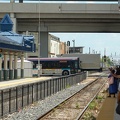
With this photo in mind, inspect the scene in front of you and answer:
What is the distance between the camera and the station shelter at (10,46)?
135 ft

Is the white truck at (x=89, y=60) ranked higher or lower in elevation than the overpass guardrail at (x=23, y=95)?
higher

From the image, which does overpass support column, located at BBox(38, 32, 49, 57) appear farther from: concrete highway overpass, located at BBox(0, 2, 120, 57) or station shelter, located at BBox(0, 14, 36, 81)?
station shelter, located at BBox(0, 14, 36, 81)

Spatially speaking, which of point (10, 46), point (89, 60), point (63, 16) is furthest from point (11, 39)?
point (89, 60)

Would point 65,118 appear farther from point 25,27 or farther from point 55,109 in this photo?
point 25,27

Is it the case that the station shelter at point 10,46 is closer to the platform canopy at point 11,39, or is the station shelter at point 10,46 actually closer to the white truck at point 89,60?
the platform canopy at point 11,39

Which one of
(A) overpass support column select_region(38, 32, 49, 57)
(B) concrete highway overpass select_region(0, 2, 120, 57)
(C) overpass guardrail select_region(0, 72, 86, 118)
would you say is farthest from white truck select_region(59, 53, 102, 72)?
(C) overpass guardrail select_region(0, 72, 86, 118)

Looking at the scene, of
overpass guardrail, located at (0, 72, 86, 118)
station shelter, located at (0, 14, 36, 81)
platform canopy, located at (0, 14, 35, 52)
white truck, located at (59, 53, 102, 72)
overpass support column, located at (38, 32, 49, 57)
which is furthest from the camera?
white truck, located at (59, 53, 102, 72)

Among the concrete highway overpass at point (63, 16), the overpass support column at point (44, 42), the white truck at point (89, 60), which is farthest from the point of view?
the white truck at point (89, 60)

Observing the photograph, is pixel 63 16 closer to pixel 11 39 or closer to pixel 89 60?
pixel 11 39

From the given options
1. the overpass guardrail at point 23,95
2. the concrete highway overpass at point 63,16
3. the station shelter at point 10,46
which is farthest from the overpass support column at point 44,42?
the overpass guardrail at point 23,95

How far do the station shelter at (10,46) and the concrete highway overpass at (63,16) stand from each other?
8109 mm

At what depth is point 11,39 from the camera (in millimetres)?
45375

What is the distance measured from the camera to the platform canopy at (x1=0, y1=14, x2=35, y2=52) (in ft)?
133

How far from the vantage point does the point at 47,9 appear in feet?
195
